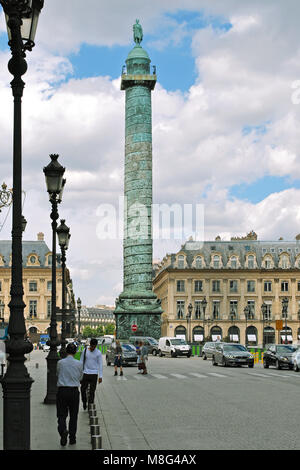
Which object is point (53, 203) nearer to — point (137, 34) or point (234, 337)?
point (137, 34)

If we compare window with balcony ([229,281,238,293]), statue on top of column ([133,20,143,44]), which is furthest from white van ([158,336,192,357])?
window with balcony ([229,281,238,293])

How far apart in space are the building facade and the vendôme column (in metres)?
32.7

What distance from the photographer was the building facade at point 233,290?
344 feet

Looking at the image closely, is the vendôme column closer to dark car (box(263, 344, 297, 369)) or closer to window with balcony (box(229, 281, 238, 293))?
dark car (box(263, 344, 297, 369))

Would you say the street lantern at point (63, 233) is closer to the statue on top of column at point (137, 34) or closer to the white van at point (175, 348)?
the white van at point (175, 348)

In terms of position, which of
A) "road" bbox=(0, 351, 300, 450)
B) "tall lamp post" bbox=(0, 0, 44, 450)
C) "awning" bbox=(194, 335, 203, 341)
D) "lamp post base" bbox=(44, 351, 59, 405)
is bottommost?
"awning" bbox=(194, 335, 203, 341)

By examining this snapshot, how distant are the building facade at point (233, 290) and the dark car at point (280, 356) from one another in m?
63.2

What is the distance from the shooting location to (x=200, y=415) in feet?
51.6

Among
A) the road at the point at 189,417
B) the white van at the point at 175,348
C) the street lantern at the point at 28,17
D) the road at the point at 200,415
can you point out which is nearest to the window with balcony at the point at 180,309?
the white van at the point at 175,348

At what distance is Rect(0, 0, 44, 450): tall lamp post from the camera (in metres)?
8.18

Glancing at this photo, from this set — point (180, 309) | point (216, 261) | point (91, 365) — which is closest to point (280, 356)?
point (91, 365)

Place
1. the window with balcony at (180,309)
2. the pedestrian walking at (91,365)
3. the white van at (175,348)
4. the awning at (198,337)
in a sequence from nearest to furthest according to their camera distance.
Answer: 1. the pedestrian walking at (91,365)
2. the white van at (175,348)
3. the awning at (198,337)
4. the window with balcony at (180,309)

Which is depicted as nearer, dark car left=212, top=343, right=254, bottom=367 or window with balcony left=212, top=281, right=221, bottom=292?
dark car left=212, top=343, right=254, bottom=367
